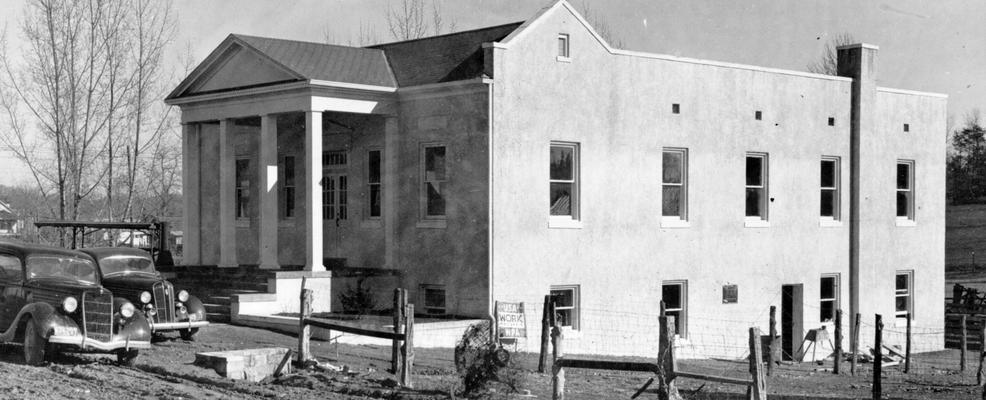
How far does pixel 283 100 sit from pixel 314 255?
3629mm

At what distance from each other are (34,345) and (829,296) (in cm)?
2136

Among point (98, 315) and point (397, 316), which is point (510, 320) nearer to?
point (397, 316)

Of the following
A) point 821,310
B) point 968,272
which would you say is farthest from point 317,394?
point 968,272

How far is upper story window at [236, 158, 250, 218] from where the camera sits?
30531mm

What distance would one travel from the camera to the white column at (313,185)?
954 inches

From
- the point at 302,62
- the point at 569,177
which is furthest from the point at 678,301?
the point at 302,62

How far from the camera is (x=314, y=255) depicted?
963 inches

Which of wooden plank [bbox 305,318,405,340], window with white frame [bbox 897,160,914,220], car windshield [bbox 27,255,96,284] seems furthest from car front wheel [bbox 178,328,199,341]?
window with white frame [bbox 897,160,914,220]

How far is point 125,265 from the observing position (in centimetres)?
1964

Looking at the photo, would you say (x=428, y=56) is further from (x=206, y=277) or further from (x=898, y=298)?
(x=898, y=298)

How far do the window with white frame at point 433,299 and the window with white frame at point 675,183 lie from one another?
19.3 ft

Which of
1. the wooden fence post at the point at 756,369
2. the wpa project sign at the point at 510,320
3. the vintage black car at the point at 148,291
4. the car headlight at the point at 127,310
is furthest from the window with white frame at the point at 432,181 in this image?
the wooden fence post at the point at 756,369

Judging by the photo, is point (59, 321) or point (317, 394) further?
point (59, 321)

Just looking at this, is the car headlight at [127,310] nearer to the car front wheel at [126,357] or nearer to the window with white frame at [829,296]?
the car front wheel at [126,357]
